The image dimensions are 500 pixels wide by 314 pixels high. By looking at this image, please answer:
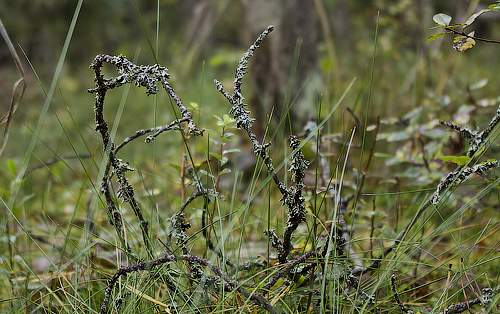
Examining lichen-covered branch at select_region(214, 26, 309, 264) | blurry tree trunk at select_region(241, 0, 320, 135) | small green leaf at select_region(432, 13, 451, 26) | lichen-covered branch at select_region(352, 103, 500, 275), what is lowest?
lichen-covered branch at select_region(352, 103, 500, 275)

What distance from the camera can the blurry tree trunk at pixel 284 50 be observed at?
1823mm

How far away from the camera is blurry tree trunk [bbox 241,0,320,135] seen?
5.98 feet

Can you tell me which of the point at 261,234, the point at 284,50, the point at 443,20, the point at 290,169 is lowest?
the point at 261,234

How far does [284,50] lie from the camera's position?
1.85 m

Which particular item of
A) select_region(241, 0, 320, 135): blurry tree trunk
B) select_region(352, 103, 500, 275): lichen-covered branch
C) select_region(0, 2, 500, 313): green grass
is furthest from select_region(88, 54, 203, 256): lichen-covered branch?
select_region(241, 0, 320, 135): blurry tree trunk

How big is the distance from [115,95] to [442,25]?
4.10m

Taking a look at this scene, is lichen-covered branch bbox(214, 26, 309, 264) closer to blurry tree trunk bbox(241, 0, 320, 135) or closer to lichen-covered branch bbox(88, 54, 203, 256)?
lichen-covered branch bbox(88, 54, 203, 256)

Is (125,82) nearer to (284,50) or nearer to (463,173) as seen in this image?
(463,173)

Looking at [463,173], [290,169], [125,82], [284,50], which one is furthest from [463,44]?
[284,50]

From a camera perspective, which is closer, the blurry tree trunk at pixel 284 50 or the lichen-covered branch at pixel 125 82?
the lichen-covered branch at pixel 125 82

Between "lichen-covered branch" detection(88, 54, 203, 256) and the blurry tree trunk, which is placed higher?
the blurry tree trunk

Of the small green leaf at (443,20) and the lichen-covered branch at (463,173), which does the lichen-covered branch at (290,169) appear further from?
the small green leaf at (443,20)

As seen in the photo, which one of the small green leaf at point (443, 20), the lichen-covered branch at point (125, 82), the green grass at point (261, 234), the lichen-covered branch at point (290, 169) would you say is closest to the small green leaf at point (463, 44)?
the small green leaf at point (443, 20)

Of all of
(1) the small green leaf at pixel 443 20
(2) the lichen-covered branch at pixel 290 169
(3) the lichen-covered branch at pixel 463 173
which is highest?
(1) the small green leaf at pixel 443 20
